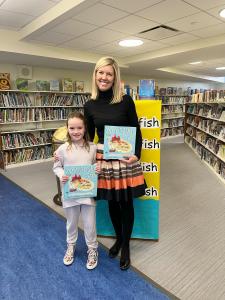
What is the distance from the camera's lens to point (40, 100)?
5.43 metres

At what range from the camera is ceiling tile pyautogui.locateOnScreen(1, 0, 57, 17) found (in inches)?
113

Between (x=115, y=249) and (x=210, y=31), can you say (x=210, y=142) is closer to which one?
(x=210, y=31)

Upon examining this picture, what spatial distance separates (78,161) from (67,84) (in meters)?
4.53

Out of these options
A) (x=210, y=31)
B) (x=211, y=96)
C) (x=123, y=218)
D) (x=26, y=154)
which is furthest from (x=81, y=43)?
(x=123, y=218)

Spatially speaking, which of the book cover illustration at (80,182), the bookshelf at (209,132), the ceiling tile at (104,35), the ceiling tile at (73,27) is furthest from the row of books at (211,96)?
the book cover illustration at (80,182)

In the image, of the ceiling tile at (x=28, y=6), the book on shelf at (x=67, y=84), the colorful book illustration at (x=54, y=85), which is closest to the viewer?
the ceiling tile at (x=28, y=6)

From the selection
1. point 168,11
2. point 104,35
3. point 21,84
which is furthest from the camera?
point 21,84

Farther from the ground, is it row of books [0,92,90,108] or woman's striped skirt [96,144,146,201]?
row of books [0,92,90,108]

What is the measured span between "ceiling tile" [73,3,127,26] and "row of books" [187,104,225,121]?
2557 mm

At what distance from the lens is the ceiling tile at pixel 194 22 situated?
3147 millimetres

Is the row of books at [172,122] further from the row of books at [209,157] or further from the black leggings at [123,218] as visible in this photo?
the black leggings at [123,218]

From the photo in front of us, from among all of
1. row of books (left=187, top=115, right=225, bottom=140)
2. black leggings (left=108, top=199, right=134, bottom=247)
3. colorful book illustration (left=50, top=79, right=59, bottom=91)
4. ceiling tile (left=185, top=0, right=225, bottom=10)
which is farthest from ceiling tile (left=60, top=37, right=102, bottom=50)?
black leggings (left=108, top=199, right=134, bottom=247)

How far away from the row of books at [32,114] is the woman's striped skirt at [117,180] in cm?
386

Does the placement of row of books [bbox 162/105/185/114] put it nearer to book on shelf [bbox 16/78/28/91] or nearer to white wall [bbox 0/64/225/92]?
white wall [bbox 0/64/225/92]
